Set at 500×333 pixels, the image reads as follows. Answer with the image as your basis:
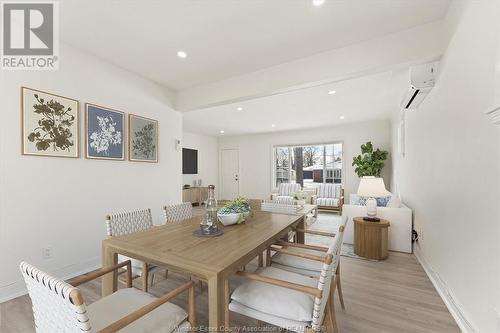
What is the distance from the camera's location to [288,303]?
1204mm

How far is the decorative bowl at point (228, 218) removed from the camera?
191 cm

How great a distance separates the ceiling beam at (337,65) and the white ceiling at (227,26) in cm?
9

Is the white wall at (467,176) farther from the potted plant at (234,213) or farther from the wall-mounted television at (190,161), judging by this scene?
the wall-mounted television at (190,161)

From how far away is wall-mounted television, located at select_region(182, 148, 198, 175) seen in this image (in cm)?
742

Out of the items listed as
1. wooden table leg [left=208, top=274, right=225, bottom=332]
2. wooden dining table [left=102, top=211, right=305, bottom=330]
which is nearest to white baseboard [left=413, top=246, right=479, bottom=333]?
wooden dining table [left=102, top=211, right=305, bottom=330]

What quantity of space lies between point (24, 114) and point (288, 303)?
112 inches

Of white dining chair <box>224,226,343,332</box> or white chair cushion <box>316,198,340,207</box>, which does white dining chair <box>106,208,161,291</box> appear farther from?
white chair cushion <box>316,198,340,207</box>

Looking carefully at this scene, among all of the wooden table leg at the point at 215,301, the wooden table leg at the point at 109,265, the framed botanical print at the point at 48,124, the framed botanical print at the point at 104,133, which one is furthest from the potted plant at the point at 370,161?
the framed botanical print at the point at 48,124

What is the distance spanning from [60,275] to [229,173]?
21.5ft

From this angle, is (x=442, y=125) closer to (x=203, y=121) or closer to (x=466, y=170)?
(x=466, y=170)

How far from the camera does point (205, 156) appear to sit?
27.6 feet

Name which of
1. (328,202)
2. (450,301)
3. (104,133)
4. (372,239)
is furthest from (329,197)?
(104,133)

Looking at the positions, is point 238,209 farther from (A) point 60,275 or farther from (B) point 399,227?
(B) point 399,227

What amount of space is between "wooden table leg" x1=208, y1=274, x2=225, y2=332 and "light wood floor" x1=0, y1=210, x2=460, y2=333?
771 millimetres
